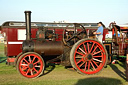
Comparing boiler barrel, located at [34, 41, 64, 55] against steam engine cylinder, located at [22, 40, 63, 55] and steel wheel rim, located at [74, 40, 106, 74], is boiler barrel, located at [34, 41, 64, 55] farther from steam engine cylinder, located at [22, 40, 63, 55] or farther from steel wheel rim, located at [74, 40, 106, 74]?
steel wheel rim, located at [74, 40, 106, 74]

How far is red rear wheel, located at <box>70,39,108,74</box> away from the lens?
611cm

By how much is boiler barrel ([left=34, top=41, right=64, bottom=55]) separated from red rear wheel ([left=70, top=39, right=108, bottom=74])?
1.79 feet

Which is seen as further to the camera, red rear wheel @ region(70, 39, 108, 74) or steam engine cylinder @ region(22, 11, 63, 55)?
steam engine cylinder @ region(22, 11, 63, 55)

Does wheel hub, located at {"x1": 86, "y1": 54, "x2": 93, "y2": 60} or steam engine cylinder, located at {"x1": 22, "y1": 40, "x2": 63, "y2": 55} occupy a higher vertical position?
steam engine cylinder, located at {"x1": 22, "y1": 40, "x2": 63, "y2": 55}

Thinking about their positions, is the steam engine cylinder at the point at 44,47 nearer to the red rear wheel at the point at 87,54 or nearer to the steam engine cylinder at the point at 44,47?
the steam engine cylinder at the point at 44,47

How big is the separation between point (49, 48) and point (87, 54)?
57.5 inches

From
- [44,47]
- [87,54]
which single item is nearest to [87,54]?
[87,54]

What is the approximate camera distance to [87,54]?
623 cm

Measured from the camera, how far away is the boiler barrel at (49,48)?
20.4 ft

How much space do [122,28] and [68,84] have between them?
5334mm

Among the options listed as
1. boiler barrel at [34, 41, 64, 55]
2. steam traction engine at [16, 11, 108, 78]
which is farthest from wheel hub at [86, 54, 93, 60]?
boiler barrel at [34, 41, 64, 55]

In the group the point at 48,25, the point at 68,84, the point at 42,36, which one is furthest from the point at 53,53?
the point at 48,25

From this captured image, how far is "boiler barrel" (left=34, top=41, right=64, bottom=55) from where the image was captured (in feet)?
20.4

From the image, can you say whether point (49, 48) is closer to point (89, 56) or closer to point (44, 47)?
point (44, 47)
